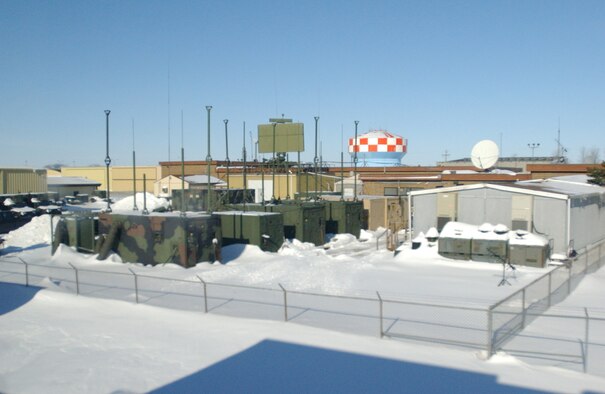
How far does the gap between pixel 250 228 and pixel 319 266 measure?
464 centimetres

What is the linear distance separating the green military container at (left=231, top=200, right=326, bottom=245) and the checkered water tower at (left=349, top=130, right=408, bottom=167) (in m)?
40.4

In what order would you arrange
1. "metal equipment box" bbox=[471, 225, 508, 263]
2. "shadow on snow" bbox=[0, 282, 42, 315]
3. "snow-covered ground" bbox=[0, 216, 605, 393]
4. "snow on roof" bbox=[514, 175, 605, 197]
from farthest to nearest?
"snow on roof" bbox=[514, 175, 605, 197]
"metal equipment box" bbox=[471, 225, 508, 263]
"shadow on snow" bbox=[0, 282, 42, 315]
"snow-covered ground" bbox=[0, 216, 605, 393]

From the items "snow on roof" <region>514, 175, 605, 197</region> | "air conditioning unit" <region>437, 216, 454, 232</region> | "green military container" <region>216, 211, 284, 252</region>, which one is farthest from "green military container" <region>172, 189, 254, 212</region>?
"snow on roof" <region>514, 175, 605, 197</region>

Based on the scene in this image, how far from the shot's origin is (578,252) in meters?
25.5

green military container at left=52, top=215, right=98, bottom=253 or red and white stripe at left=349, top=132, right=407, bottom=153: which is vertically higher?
red and white stripe at left=349, top=132, right=407, bottom=153

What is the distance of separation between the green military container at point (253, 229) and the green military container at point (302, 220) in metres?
3.32

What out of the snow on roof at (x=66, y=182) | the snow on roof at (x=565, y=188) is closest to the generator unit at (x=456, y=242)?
the snow on roof at (x=565, y=188)

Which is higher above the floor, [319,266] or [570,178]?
[570,178]

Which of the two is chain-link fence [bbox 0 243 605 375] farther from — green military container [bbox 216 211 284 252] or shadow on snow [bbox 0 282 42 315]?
green military container [bbox 216 211 284 252]

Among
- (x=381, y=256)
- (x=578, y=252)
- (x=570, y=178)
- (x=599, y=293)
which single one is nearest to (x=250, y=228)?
(x=381, y=256)

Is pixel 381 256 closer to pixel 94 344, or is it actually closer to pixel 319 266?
pixel 319 266

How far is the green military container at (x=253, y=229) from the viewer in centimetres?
2428

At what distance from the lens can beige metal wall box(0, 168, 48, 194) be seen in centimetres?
3631

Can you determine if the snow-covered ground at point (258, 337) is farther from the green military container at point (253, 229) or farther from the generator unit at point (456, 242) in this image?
the green military container at point (253, 229)
